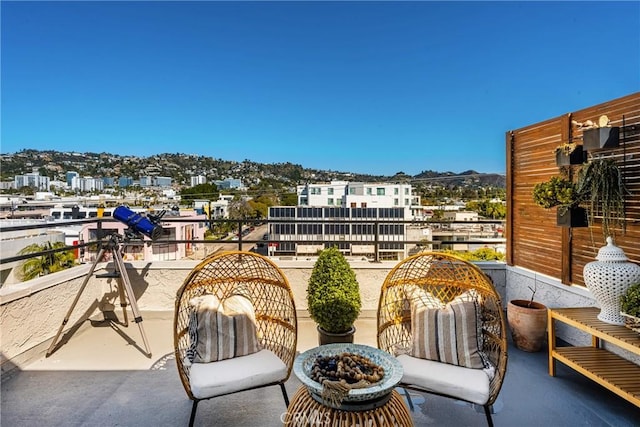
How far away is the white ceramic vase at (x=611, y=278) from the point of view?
208 centimetres

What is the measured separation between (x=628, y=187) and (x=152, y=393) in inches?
142

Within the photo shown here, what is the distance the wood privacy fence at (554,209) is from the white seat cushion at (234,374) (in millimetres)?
2554

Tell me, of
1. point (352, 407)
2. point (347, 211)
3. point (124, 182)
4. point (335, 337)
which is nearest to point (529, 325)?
point (335, 337)

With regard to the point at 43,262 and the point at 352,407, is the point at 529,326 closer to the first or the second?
the point at 352,407

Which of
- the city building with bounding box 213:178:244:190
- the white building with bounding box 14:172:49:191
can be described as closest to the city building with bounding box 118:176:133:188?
the white building with bounding box 14:172:49:191

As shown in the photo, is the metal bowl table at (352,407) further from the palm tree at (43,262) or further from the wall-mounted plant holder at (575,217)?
the palm tree at (43,262)

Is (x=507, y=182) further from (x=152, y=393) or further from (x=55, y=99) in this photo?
(x=55, y=99)

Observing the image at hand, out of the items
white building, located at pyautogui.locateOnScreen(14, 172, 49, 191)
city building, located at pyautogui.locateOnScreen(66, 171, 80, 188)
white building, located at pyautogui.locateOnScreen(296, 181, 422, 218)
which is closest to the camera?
white building, located at pyautogui.locateOnScreen(14, 172, 49, 191)

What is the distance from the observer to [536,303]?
2.98 meters

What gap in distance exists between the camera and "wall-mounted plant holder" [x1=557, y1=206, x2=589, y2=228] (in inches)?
101

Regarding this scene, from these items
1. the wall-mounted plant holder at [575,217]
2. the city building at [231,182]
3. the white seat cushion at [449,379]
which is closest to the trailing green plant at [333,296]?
the white seat cushion at [449,379]

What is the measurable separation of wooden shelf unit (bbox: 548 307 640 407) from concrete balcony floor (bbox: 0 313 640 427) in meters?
0.20

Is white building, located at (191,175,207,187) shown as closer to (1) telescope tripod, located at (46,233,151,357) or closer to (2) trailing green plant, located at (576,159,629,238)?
(1) telescope tripod, located at (46,233,151,357)

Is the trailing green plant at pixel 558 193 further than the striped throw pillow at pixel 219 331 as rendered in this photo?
Yes
